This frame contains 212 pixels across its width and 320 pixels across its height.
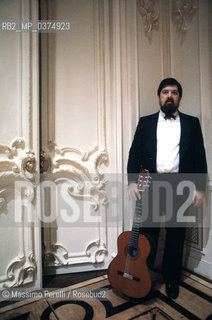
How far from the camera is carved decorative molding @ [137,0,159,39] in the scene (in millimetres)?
2052

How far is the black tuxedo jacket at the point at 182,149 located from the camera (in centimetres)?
168

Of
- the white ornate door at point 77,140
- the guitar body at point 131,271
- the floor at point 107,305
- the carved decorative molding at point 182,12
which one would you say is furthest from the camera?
the carved decorative molding at point 182,12

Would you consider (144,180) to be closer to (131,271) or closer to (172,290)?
(131,271)

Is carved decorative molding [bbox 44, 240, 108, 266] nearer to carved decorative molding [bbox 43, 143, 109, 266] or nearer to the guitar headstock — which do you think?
carved decorative molding [bbox 43, 143, 109, 266]

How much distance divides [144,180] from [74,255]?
0.90m

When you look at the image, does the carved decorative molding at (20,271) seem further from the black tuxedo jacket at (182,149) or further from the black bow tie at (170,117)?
the black bow tie at (170,117)

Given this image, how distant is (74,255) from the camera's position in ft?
6.43

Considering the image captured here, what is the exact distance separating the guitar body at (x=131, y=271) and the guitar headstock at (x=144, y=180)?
0.32 meters

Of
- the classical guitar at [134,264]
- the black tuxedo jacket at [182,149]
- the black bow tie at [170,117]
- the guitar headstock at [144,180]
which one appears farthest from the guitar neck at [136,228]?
the black bow tie at [170,117]

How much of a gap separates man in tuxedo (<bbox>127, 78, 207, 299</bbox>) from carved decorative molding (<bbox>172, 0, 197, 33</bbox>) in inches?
30.3

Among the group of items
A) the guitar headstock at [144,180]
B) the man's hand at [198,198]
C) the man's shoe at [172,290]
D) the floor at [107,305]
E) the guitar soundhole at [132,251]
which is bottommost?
the floor at [107,305]

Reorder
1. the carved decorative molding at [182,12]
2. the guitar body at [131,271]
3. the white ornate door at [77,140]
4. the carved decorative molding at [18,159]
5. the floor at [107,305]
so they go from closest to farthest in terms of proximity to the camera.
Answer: the floor at [107,305]
the guitar body at [131,271]
the carved decorative molding at [18,159]
the white ornate door at [77,140]
the carved decorative molding at [182,12]

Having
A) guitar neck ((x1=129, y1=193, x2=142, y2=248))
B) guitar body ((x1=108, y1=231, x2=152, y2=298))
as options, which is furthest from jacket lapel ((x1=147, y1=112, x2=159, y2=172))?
guitar body ((x1=108, y1=231, x2=152, y2=298))

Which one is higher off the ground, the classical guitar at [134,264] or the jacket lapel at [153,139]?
the jacket lapel at [153,139]
